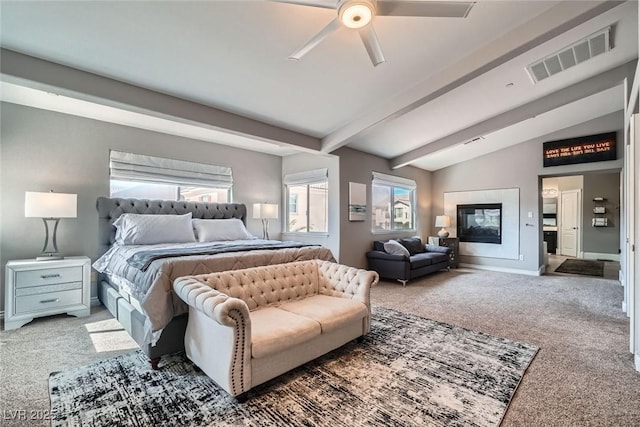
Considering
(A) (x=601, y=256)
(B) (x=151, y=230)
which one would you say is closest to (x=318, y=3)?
(B) (x=151, y=230)

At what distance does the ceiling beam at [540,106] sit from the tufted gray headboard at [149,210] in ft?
12.9

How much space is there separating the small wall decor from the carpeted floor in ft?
4.71

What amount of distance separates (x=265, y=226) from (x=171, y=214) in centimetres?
179

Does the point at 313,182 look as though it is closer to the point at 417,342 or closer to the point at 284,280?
the point at 284,280

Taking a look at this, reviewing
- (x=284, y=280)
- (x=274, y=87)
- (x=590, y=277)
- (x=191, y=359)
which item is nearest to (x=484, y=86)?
(x=274, y=87)

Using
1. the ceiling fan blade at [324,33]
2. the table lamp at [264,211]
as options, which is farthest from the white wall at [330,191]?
the ceiling fan blade at [324,33]

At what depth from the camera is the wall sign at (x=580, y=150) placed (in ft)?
17.7

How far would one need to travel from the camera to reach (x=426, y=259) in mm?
5719

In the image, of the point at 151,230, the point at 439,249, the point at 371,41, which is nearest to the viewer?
the point at 371,41

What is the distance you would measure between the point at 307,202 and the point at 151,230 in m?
3.02

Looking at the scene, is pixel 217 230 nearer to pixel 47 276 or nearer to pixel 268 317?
pixel 47 276

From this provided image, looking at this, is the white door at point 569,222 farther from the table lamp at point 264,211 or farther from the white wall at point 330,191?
the table lamp at point 264,211

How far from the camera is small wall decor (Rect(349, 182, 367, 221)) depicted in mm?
5504

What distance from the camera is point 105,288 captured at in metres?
3.69
